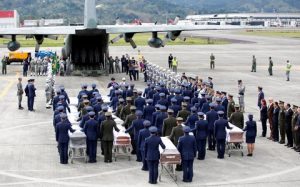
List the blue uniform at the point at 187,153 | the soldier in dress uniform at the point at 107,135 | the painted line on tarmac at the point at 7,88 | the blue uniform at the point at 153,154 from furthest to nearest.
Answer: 1. the painted line on tarmac at the point at 7,88
2. the soldier in dress uniform at the point at 107,135
3. the blue uniform at the point at 187,153
4. the blue uniform at the point at 153,154

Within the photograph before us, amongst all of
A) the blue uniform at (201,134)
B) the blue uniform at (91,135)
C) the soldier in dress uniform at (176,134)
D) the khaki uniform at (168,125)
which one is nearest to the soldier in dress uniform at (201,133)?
the blue uniform at (201,134)

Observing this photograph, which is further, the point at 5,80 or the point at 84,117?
the point at 5,80

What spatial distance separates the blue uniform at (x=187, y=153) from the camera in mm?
13695

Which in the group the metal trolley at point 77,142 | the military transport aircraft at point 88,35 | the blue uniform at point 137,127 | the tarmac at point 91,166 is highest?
the military transport aircraft at point 88,35

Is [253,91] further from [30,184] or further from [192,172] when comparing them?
[30,184]

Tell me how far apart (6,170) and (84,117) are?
304 cm

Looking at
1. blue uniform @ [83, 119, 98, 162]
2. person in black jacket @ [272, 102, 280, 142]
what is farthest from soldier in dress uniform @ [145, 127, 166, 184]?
person in black jacket @ [272, 102, 280, 142]

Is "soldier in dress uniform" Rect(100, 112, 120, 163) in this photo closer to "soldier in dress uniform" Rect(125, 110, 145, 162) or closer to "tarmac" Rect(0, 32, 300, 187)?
"tarmac" Rect(0, 32, 300, 187)

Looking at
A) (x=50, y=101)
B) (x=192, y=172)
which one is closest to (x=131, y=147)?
(x=192, y=172)

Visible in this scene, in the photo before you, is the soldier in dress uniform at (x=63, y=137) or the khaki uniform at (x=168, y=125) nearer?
the soldier in dress uniform at (x=63, y=137)

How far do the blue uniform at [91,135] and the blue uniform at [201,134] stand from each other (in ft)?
10.7

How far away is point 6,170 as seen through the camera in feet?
48.4

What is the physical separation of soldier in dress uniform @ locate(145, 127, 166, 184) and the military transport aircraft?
2177 centimetres

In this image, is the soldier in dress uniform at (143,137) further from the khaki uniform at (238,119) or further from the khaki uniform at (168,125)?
the khaki uniform at (238,119)
